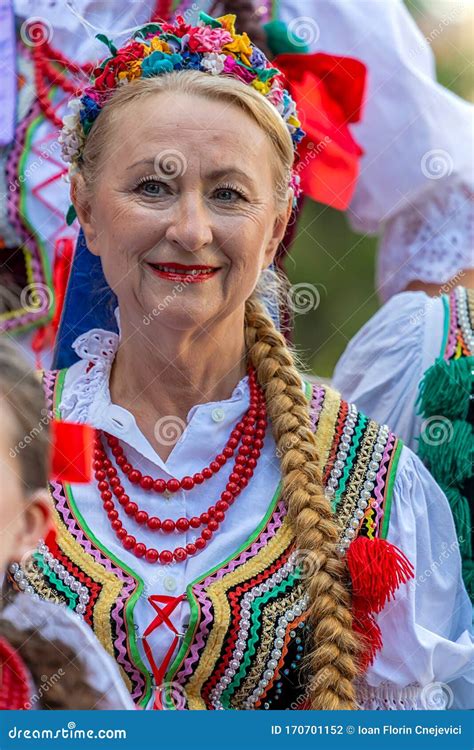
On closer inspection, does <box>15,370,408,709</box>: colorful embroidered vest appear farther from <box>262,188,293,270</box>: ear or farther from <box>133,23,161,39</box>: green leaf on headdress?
<box>133,23,161,39</box>: green leaf on headdress

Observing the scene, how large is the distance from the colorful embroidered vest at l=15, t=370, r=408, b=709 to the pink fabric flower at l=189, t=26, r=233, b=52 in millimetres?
748

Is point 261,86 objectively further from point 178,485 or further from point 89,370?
point 178,485

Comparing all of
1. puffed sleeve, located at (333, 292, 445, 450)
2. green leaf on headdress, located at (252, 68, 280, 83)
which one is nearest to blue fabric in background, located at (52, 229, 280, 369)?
puffed sleeve, located at (333, 292, 445, 450)

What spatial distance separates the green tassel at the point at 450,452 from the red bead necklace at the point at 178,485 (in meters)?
0.39

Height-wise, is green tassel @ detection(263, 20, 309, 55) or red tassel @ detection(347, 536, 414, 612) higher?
green tassel @ detection(263, 20, 309, 55)

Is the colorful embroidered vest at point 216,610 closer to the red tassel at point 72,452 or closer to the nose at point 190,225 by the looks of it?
the red tassel at point 72,452

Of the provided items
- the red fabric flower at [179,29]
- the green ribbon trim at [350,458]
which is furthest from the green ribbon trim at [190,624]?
the red fabric flower at [179,29]

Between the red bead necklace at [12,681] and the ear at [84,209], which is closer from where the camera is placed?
the red bead necklace at [12,681]

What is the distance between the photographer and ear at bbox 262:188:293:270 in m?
2.03

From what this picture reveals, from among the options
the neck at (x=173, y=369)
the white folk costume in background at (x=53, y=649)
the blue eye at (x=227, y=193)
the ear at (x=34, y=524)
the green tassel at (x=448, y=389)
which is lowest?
the white folk costume in background at (x=53, y=649)

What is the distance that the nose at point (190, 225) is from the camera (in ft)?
6.03

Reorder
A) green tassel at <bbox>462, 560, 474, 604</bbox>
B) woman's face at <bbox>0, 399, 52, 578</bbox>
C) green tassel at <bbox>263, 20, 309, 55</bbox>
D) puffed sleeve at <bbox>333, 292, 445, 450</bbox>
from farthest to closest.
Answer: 1. green tassel at <bbox>263, 20, 309, 55</bbox>
2. puffed sleeve at <bbox>333, 292, 445, 450</bbox>
3. green tassel at <bbox>462, 560, 474, 604</bbox>
4. woman's face at <bbox>0, 399, 52, 578</bbox>

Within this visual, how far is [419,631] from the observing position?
197 cm

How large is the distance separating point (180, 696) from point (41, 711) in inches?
8.7
